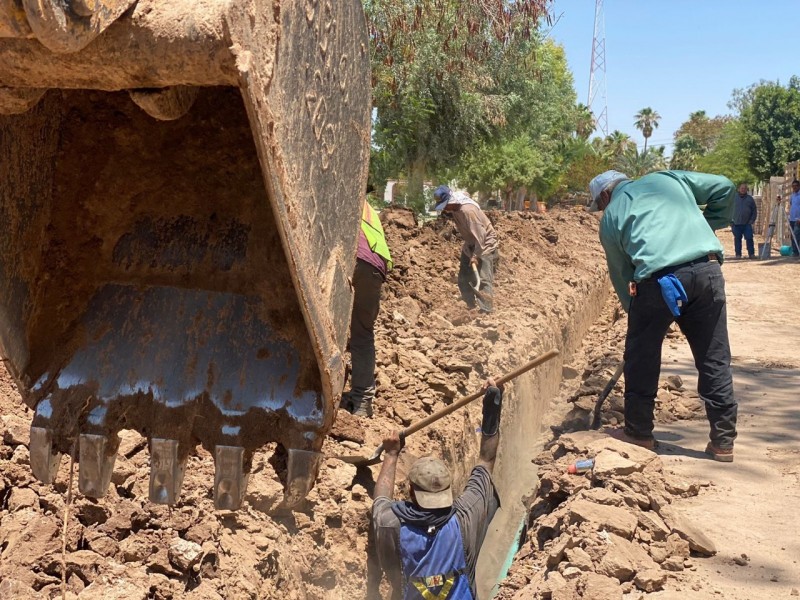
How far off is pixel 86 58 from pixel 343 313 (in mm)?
965

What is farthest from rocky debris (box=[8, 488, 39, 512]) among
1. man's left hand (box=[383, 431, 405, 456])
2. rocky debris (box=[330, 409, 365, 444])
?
rocky debris (box=[330, 409, 365, 444])

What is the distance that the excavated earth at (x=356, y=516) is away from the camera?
3361mm

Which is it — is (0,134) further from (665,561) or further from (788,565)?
(788,565)

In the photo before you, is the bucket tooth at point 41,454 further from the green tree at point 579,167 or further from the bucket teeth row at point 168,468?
the green tree at point 579,167

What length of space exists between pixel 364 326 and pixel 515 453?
2943 millimetres

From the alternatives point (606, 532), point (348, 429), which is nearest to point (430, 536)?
point (606, 532)

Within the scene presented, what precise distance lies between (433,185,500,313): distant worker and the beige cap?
20.7 ft

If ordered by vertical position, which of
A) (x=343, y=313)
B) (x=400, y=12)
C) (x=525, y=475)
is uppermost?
(x=400, y=12)

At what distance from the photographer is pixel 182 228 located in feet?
10.2

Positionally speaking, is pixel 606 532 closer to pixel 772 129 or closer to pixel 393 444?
pixel 393 444

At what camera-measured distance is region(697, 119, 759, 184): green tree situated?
38.8 m

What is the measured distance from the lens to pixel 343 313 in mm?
2398

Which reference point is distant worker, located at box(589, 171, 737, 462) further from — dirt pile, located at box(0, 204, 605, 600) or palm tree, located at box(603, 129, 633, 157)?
palm tree, located at box(603, 129, 633, 157)

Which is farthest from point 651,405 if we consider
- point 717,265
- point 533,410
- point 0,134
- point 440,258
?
point 440,258
